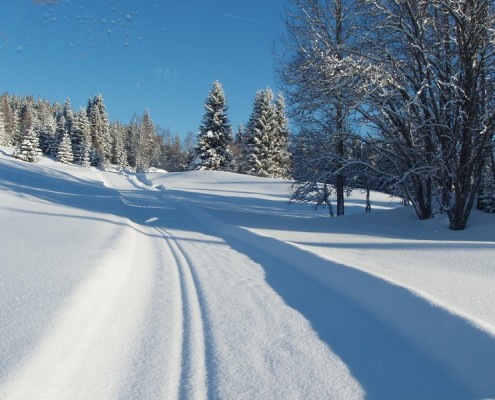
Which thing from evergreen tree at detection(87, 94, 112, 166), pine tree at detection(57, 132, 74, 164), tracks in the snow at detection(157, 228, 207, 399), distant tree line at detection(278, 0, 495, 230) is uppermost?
evergreen tree at detection(87, 94, 112, 166)

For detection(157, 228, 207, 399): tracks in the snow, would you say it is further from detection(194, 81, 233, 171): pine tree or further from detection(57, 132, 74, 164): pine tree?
detection(57, 132, 74, 164): pine tree

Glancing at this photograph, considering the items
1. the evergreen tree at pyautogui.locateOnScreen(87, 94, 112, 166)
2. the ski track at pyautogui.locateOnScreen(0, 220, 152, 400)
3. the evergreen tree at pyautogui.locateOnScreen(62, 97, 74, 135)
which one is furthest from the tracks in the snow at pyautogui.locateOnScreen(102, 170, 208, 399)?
the evergreen tree at pyautogui.locateOnScreen(62, 97, 74, 135)

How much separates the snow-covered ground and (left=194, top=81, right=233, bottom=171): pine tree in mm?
32285

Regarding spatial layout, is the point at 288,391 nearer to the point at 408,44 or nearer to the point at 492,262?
the point at 492,262

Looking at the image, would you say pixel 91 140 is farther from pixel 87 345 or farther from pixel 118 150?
pixel 87 345

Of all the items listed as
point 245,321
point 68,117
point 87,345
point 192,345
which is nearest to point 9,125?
point 68,117

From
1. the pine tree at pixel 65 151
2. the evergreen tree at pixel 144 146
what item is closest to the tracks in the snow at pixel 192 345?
the pine tree at pixel 65 151

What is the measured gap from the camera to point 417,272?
508 centimetres

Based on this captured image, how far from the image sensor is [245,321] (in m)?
3.80

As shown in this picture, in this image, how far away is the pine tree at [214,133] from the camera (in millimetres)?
38719

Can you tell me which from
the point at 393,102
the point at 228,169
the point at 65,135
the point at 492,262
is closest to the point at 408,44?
the point at 393,102

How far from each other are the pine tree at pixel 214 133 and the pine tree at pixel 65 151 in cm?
3137

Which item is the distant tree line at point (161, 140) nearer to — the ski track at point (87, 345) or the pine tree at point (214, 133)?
the pine tree at point (214, 133)

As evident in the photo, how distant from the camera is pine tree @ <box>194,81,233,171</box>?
127 ft
